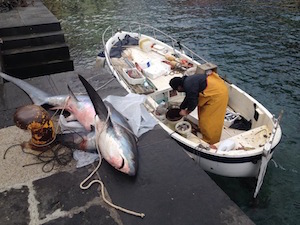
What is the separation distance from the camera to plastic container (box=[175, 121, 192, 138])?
713cm

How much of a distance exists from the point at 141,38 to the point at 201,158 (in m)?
7.21

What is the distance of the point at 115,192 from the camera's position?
172 inches

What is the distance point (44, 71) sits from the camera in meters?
11.4

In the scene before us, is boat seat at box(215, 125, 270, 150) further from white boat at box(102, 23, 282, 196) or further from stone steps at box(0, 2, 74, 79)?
stone steps at box(0, 2, 74, 79)

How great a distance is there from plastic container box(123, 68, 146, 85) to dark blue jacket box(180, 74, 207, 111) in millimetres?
2505

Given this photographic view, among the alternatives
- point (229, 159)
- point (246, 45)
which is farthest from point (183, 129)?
point (246, 45)

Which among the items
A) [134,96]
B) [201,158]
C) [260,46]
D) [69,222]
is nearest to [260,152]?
[201,158]

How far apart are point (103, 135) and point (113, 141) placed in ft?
0.77

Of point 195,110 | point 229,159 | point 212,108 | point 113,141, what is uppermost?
point 113,141

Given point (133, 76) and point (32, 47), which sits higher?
point (32, 47)

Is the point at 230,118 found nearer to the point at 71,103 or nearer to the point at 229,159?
the point at 229,159

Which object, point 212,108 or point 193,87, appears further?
point 212,108

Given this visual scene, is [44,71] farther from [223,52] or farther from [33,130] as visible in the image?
[223,52]

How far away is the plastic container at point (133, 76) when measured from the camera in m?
9.12
